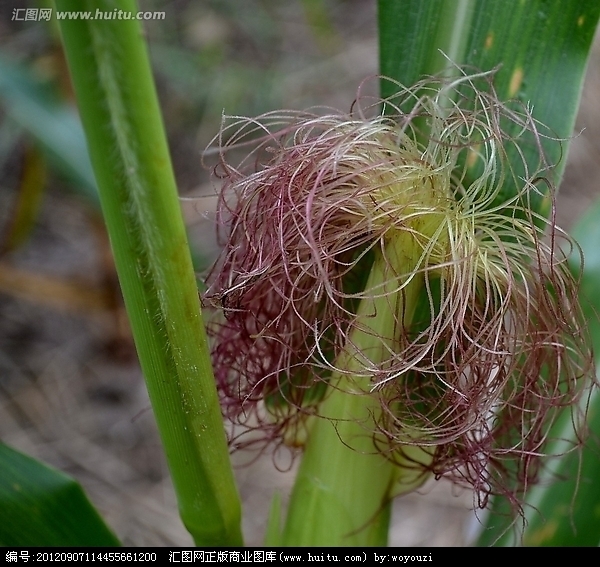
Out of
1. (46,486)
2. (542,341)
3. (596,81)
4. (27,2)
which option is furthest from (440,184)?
(596,81)

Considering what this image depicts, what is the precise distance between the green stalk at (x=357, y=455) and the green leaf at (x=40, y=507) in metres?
0.19

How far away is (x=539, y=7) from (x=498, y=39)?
0.13 feet

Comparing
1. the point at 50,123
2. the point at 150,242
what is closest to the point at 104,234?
the point at 50,123

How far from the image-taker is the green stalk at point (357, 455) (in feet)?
1.53

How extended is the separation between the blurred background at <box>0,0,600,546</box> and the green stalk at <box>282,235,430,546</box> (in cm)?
27

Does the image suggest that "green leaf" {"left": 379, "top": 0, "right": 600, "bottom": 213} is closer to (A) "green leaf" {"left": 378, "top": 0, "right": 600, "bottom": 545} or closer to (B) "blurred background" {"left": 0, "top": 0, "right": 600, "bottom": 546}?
(A) "green leaf" {"left": 378, "top": 0, "right": 600, "bottom": 545}

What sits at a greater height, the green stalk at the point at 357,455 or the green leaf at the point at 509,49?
the green leaf at the point at 509,49

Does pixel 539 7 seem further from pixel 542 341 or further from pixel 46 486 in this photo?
pixel 46 486

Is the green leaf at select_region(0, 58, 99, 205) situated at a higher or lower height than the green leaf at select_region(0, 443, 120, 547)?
higher

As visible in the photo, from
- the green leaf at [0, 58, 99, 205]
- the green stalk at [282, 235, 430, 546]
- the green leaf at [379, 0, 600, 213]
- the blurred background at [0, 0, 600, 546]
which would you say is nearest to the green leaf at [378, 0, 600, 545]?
the green leaf at [379, 0, 600, 213]

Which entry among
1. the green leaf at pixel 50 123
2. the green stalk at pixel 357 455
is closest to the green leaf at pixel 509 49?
the green stalk at pixel 357 455

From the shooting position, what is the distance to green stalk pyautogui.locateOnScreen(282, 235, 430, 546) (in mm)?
467

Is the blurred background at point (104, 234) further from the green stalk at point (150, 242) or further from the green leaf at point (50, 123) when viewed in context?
the green stalk at point (150, 242)

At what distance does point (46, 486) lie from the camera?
22.2 inches
